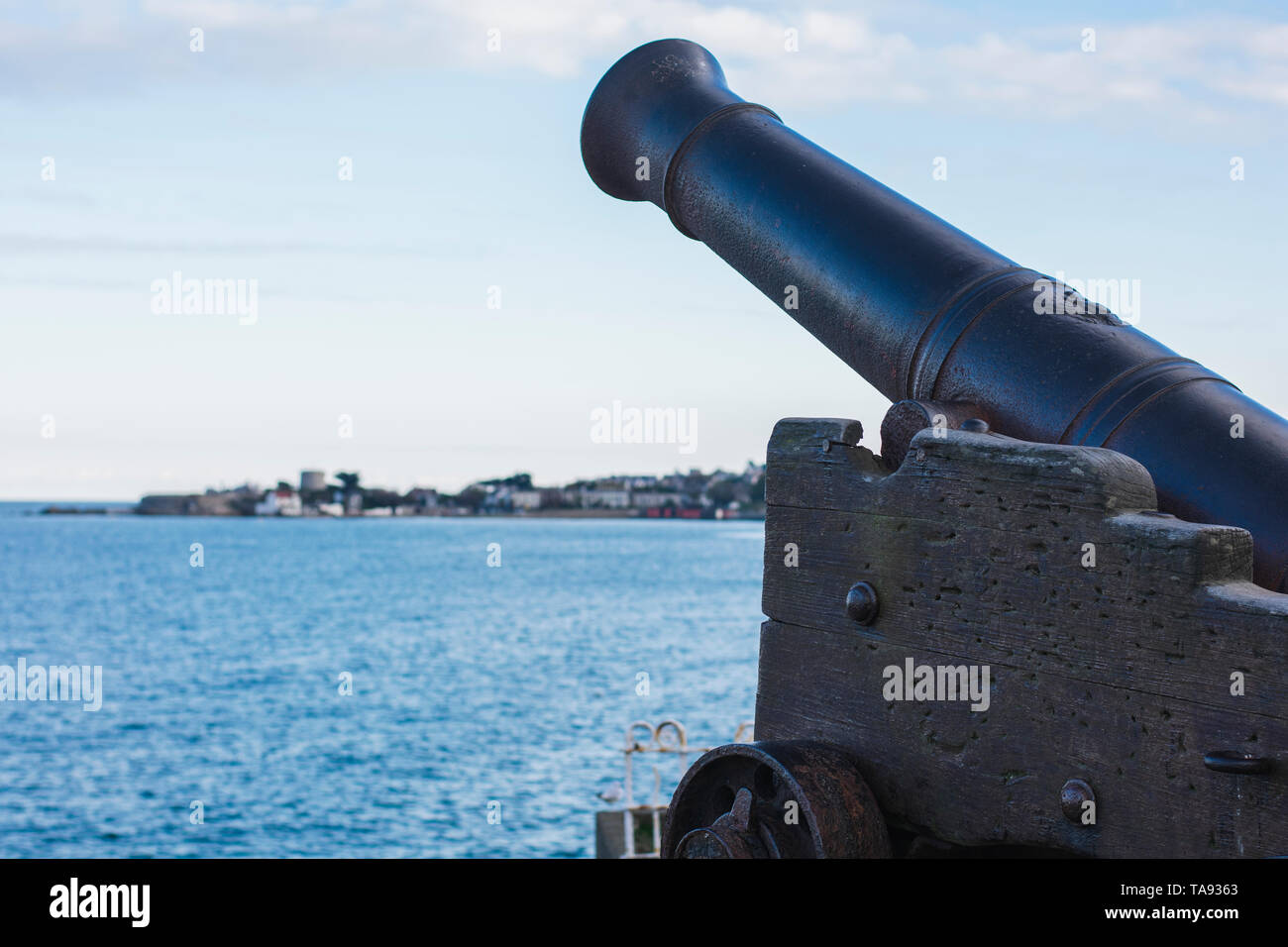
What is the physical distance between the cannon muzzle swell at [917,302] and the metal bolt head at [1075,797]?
0.63 m

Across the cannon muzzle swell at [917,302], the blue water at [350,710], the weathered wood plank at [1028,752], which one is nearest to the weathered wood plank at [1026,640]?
the weathered wood plank at [1028,752]

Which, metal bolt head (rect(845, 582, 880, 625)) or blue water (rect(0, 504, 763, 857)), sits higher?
metal bolt head (rect(845, 582, 880, 625))

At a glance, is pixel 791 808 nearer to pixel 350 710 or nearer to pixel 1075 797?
pixel 1075 797

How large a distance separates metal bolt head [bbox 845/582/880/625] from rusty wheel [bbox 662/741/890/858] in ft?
1.13

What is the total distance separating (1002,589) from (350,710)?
4061 cm

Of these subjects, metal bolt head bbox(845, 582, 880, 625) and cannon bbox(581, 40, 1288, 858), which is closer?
cannon bbox(581, 40, 1288, 858)

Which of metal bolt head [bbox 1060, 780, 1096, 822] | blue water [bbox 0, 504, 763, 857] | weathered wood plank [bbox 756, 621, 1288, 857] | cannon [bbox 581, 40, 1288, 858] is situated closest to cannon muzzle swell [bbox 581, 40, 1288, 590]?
cannon [bbox 581, 40, 1288, 858]

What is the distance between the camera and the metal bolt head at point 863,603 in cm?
307

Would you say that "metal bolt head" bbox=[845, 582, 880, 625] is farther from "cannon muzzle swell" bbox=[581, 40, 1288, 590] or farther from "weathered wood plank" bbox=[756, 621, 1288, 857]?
"cannon muzzle swell" bbox=[581, 40, 1288, 590]

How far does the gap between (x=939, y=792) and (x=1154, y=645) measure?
0.66 meters

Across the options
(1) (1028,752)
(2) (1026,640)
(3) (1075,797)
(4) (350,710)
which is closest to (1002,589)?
(2) (1026,640)

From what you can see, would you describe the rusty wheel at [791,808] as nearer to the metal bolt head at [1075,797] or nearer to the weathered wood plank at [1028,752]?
the weathered wood plank at [1028,752]

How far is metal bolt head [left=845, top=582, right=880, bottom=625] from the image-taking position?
3068mm
